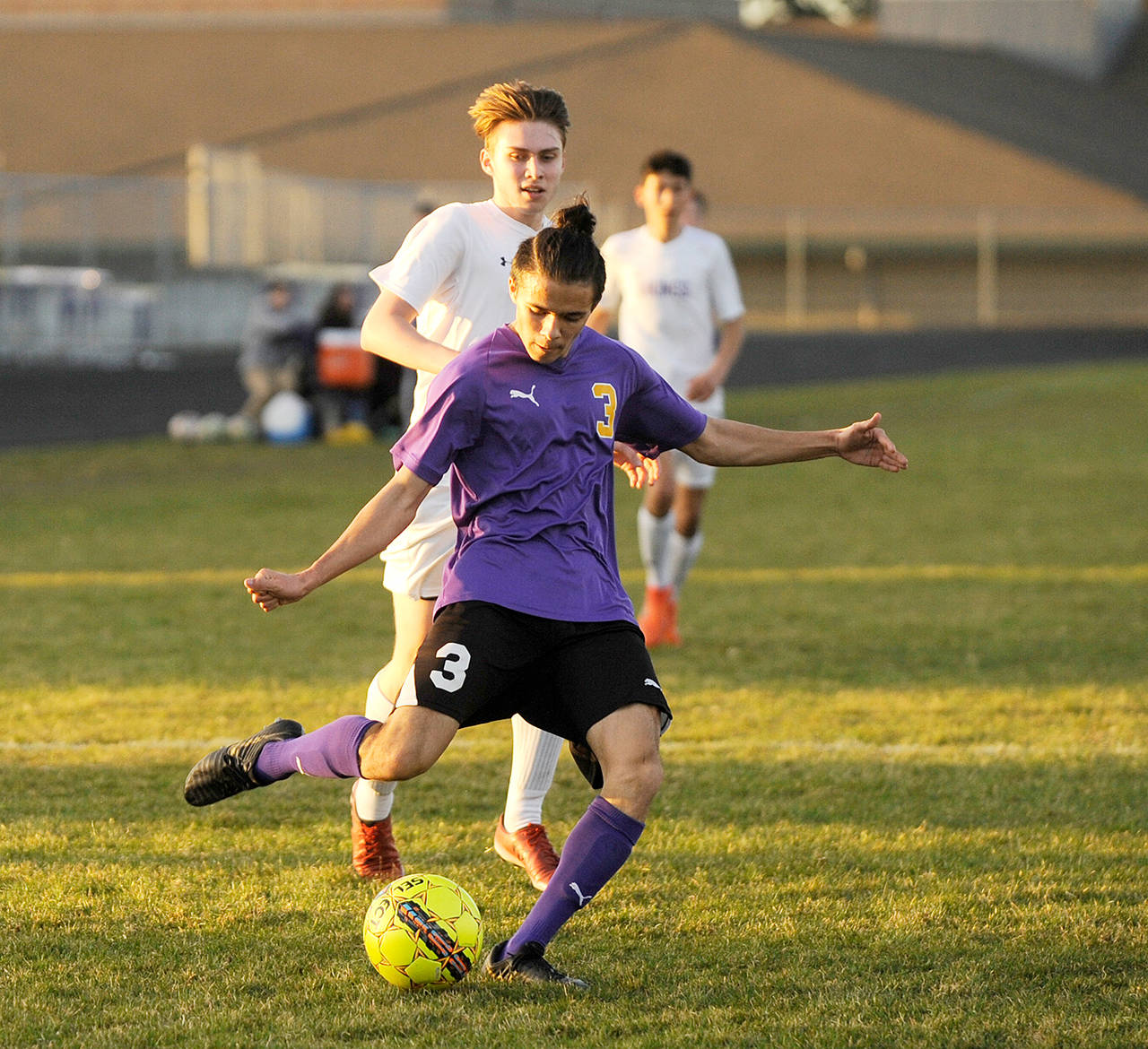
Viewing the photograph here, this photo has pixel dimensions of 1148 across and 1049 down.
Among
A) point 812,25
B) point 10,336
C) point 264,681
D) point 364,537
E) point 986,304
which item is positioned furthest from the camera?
point 812,25

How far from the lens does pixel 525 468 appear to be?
399 cm

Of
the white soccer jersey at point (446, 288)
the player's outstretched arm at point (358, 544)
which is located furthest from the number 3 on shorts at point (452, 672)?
the white soccer jersey at point (446, 288)

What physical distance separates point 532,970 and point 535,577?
0.91 meters

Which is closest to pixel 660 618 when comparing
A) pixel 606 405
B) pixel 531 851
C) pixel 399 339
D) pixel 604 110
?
pixel 531 851

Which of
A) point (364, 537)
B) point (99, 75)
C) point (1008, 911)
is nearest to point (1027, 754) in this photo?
point (1008, 911)

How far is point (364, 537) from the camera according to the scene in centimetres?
393

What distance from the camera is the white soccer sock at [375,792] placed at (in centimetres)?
472

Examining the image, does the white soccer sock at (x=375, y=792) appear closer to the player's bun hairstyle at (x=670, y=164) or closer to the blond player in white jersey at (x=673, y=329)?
the blond player in white jersey at (x=673, y=329)

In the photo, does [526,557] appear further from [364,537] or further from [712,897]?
[712,897]

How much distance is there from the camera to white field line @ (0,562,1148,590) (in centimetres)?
1038

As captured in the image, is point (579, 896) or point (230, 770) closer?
point (579, 896)

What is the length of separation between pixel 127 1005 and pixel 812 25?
58174 mm

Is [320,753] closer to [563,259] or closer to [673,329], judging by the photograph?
[563,259]

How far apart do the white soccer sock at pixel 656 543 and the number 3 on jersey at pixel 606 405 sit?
4572 millimetres
